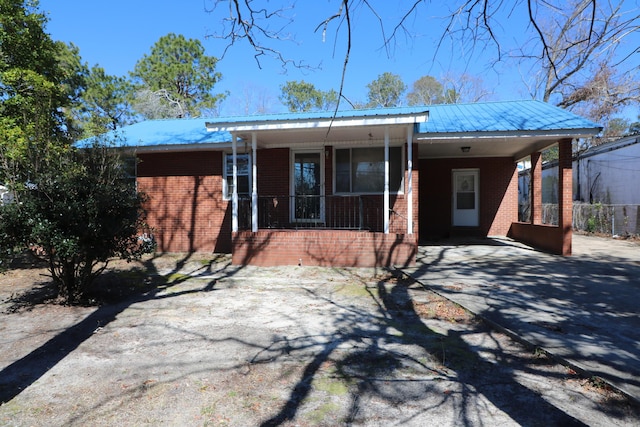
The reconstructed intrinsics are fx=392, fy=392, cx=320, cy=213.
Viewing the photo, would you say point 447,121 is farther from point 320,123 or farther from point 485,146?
point 320,123

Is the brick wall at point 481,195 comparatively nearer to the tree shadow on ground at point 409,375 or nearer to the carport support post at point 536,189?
the carport support post at point 536,189

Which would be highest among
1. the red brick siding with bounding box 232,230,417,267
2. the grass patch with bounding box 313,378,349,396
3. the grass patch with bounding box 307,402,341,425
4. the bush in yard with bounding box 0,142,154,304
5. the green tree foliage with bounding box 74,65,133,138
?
the green tree foliage with bounding box 74,65,133,138

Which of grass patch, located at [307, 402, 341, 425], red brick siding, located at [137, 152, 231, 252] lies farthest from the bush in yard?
red brick siding, located at [137, 152, 231, 252]

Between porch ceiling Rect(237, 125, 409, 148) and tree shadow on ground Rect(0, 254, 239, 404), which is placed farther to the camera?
porch ceiling Rect(237, 125, 409, 148)

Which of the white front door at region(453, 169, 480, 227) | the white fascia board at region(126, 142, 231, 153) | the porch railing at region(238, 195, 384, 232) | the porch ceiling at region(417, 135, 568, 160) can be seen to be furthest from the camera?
the white front door at region(453, 169, 480, 227)

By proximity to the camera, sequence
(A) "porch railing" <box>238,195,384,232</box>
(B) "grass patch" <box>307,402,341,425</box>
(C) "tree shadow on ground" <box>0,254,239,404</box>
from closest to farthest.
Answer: (B) "grass patch" <box>307,402,341,425</box> → (C) "tree shadow on ground" <box>0,254,239,404</box> → (A) "porch railing" <box>238,195,384,232</box>

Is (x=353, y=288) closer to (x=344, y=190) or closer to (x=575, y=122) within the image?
(x=344, y=190)

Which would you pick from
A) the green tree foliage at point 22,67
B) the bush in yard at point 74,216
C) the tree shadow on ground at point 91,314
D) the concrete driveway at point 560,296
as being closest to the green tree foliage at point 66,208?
the bush in yard at point 74,216

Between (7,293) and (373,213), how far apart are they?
319 inches

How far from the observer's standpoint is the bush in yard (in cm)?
536

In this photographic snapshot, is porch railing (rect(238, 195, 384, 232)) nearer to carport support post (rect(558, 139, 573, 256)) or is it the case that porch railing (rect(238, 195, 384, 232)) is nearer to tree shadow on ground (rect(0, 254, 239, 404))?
tree shadow on ground (rect(0, 254, 239, 404))

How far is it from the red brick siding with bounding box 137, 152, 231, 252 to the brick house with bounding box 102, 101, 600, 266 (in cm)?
3

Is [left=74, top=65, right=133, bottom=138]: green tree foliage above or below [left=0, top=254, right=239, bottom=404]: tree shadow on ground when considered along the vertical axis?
above

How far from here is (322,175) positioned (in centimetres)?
1098
